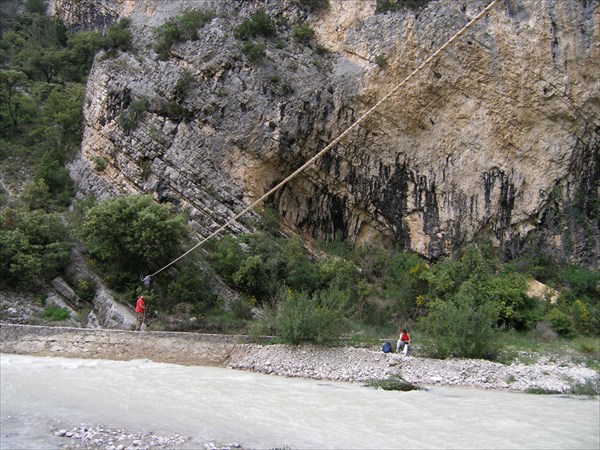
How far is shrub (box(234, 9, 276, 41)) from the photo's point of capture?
22.0 m

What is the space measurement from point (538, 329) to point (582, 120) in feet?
28.7

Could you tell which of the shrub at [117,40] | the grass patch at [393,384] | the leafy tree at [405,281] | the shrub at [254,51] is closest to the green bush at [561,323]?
the leafy tree at [405,281]

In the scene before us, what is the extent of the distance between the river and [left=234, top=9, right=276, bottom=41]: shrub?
615 inches

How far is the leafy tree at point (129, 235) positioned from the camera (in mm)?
15883

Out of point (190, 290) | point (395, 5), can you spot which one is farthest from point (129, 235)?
point (395, 5)

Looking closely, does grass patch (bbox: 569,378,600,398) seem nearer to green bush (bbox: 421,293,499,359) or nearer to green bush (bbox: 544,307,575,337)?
green bush (bbox: 421,293,499,359)

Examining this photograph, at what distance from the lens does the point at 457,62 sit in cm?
1989

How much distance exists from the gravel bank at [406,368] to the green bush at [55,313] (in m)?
5.24

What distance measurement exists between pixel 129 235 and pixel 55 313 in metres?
3.13

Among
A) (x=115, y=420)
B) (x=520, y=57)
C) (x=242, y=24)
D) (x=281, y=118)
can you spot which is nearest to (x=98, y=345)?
(x=115, y=420)

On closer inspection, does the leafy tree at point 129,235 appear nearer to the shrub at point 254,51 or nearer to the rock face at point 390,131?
the rock face at point 390,131

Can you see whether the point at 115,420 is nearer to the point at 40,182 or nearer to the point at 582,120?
the point at 40,182

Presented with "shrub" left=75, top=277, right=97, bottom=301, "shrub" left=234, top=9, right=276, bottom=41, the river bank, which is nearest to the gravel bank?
the river bank

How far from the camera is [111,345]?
13.0 meters
